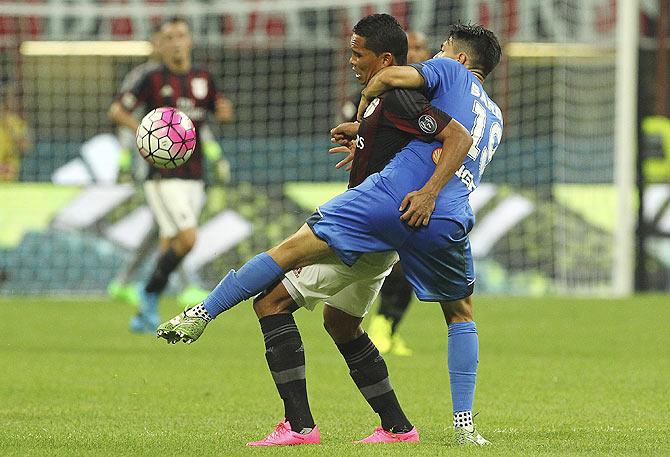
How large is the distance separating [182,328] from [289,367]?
0.52m

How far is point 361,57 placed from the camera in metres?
5.96

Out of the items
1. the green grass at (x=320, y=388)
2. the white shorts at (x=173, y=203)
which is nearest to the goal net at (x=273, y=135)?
the white shorts at (x=173, y=203)

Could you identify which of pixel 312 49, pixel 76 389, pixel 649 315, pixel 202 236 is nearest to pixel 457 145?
pixel 76 389

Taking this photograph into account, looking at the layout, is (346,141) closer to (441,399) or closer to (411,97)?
(411,97)

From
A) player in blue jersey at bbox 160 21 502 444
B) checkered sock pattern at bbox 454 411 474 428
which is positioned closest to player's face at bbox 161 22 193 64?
player in blue jersey at bbox 160 21 502 444

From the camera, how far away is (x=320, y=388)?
8.38 meters

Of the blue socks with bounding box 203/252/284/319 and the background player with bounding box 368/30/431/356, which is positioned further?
the background player with bounding box 368/30/431/356

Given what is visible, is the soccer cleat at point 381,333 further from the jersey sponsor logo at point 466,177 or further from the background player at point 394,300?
the jersey sponsor logo at point 466,177

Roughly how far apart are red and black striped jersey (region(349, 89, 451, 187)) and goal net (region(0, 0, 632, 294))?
872 cm

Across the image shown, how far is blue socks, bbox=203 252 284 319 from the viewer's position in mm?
5785

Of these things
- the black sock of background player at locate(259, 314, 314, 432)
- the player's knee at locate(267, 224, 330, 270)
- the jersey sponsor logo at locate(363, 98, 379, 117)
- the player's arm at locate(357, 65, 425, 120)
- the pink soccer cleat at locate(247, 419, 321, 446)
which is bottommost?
the pink soccer cleat at locate(247, 419, 321, 446)

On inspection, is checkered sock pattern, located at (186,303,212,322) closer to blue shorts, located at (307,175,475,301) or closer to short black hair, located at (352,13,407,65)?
blue shorts, located at (307,175,475,301)

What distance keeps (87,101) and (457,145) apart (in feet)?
47.5

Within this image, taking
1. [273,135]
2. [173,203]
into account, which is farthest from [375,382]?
[273,135]
